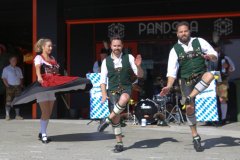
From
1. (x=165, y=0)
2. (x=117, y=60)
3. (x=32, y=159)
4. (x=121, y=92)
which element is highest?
(x=165, y=0)

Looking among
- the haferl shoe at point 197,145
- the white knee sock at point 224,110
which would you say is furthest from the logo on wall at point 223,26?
the haferl shoe at point 197,145

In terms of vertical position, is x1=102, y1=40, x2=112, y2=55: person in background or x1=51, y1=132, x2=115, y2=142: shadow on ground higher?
x1=102, y1=40, x2=112, y2=55: person in background

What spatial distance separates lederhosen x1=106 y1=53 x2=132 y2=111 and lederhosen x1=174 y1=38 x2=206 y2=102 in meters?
0.85

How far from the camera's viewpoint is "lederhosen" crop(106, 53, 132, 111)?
805 centimetres

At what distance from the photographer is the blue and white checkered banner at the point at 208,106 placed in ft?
38.2

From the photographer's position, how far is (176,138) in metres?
9.54

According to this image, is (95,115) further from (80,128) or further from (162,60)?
(162,60)

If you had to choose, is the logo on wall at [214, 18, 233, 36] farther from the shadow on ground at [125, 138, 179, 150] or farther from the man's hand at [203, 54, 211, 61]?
the man's hand at [203, 54, 211, 61]

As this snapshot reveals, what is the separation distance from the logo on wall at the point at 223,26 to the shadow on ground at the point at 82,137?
6.65 meters

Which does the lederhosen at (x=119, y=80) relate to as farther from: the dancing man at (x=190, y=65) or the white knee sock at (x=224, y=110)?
the white knee sock at (x=224, y=110)

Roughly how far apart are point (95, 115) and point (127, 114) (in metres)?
0.80

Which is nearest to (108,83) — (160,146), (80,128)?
(160,146)

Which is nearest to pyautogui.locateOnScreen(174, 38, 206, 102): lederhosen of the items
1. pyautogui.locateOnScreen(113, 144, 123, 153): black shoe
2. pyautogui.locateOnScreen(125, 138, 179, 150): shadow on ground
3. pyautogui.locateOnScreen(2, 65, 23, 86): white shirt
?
pyautogui.locateOnScreen(125, 138, 179, 150): shadow on ground

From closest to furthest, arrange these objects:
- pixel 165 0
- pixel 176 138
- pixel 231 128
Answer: pixel 176 138 < pixel 231 128 < pixel 165 0
